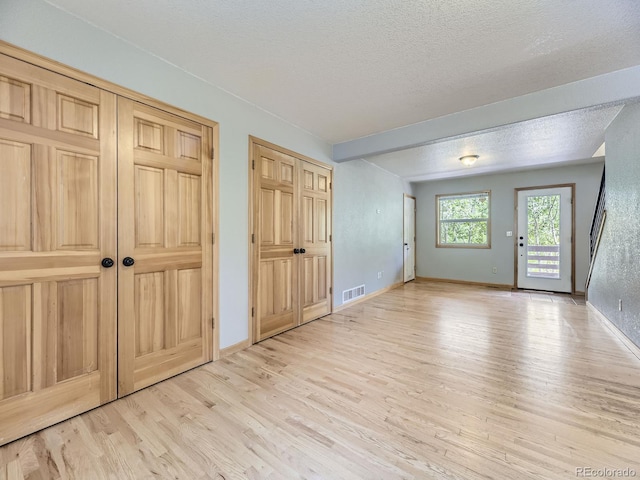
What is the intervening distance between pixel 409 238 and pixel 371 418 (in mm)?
5442

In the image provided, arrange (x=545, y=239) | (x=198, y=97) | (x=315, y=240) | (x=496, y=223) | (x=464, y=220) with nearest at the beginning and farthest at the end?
1. (x=198, y=97)
2. (x=315, y=240)
3. (x=545, y=239)
4. (x=496, y=223)
5. (x=464, y=220)

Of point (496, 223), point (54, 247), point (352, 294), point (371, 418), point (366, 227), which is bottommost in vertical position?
point (371, 418)

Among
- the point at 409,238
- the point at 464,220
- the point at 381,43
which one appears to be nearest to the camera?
the point at 381,43

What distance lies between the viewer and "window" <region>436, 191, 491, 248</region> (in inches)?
242

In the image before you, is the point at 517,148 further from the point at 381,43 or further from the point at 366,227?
the point at 381,43

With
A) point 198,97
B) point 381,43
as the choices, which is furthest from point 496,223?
point 198,97

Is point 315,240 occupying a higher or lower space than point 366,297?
higher

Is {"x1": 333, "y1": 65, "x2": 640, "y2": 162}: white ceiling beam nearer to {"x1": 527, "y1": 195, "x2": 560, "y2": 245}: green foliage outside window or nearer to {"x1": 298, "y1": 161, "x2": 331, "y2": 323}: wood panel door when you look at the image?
{"x1": 298, "y1": 161, "x2": 331, "y2": 323}: wood panel door

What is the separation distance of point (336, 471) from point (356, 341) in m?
1.65

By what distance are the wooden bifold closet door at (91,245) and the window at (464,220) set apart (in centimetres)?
591

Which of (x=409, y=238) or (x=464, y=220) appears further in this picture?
(x=409, y=238)

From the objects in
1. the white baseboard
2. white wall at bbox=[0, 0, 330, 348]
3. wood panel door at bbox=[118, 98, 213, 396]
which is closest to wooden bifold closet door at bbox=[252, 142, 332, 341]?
white wall at bbox=[0, 0, 330, 348]

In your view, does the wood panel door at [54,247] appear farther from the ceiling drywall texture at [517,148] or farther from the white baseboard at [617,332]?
the white baseboard at [617,332]

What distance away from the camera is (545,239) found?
5.44m
